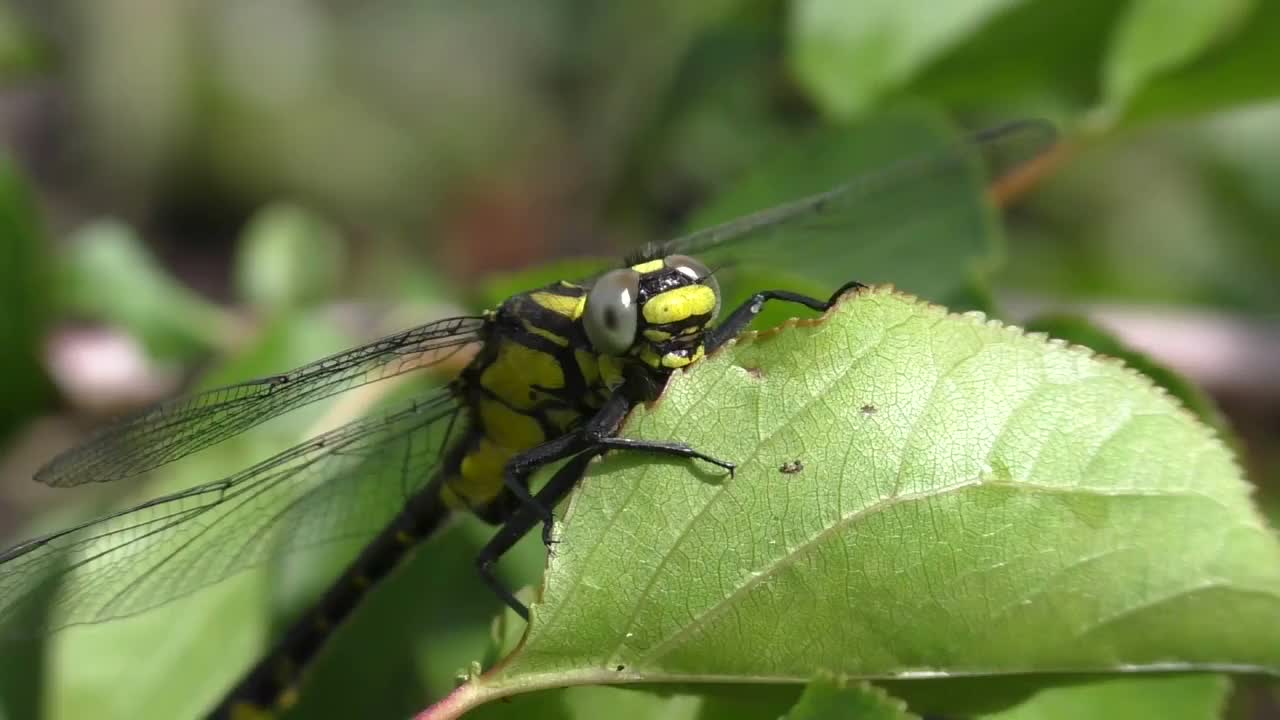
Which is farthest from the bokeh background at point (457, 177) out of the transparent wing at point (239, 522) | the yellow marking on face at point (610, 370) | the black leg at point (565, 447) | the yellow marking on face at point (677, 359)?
the yellow marking on face at point (677, 359)

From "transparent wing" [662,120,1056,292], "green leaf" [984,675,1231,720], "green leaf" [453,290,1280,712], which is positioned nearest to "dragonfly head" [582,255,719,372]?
"transparent wing" [662,120,1056,292]

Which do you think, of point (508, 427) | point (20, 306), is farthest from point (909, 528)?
point (20, 306)

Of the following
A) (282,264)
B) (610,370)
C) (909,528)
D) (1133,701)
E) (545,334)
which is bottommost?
(1133,701)

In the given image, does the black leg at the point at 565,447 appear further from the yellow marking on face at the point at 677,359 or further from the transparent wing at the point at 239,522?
the transparent wing at the point at 239,522

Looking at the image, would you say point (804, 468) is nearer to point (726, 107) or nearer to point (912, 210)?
point (912, 210)

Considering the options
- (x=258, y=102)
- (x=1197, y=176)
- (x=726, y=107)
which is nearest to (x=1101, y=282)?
(x=1197, y=176)

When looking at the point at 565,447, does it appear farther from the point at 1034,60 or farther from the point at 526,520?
the point at 1034,60
